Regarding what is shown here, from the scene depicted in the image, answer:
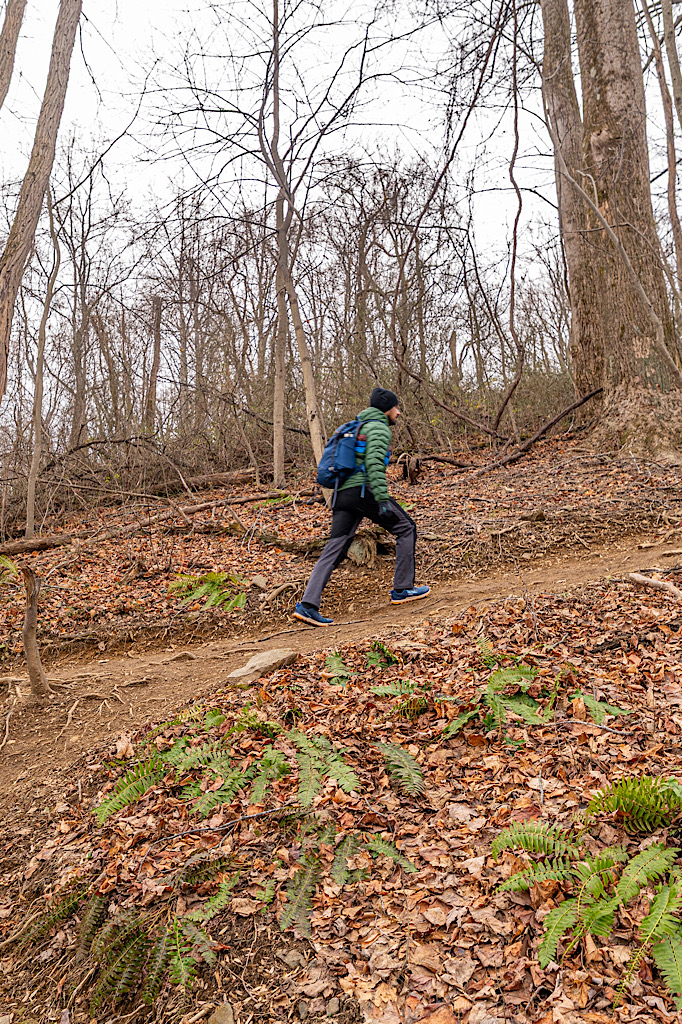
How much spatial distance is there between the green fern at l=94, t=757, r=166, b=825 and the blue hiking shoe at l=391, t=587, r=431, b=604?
11.2 feet

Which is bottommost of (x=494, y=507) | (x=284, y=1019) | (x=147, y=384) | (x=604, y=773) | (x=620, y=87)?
(x=284, y=1019)

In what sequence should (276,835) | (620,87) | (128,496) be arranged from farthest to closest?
(128,496)
(620,87)
(276,835)

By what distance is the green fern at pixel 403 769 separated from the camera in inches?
150

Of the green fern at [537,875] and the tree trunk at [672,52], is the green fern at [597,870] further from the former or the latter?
the tree trunk at [672,52]

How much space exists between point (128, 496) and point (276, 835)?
10.7m

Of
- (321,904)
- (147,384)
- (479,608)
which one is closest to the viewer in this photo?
(321,904)

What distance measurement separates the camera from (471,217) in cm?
908

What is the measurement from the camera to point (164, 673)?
6.43 metres

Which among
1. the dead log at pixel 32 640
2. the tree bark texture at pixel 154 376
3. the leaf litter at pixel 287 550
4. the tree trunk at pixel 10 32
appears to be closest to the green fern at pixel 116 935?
the dead log at pixel 32 640

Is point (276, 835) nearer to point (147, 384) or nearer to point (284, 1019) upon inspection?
point (284, 1019)

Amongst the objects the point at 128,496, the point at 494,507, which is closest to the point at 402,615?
the point at 494,507

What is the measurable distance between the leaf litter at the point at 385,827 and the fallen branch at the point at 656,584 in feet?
0.31

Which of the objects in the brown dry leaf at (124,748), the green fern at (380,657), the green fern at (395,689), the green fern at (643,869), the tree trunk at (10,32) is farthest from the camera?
the tree trunk at (10,32)

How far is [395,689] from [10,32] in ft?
28.5
